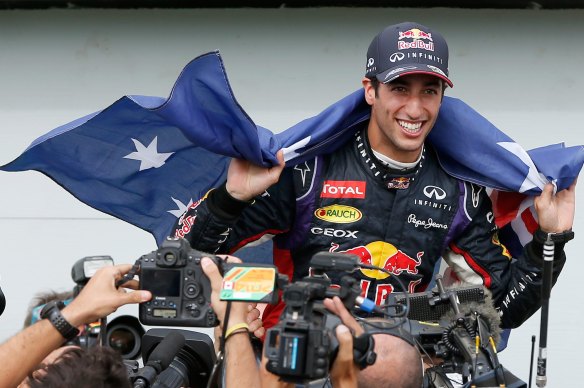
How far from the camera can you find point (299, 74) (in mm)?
4363

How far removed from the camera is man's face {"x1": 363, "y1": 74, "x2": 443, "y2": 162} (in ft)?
9.80

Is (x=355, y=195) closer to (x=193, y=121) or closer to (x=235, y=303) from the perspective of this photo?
(x=193, y=121)

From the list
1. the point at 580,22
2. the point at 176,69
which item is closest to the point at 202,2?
the point at 176,69

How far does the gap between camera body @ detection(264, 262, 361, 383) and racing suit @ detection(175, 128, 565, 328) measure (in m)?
0.81

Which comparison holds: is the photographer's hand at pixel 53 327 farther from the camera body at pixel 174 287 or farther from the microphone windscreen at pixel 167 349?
the microphone windscreen at pixel 167 349

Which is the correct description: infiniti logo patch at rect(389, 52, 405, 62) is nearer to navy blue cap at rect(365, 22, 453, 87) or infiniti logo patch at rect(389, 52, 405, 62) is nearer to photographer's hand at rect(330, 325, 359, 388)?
navy blue cap at rect(365, 22, 453, 87)

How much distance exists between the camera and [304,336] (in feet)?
7.07

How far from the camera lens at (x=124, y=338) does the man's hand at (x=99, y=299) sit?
44.9 inches

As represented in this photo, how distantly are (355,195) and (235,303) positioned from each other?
2.71 ft

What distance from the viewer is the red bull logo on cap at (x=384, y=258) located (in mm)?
3062

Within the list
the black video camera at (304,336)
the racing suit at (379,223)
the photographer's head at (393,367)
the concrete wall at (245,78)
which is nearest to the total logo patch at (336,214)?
the racing suit at (379,223)

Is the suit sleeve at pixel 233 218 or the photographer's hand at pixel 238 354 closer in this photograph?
the photographer's hand at pixel 238 354

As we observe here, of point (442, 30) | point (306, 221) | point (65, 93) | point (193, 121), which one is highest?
point (442, 30)

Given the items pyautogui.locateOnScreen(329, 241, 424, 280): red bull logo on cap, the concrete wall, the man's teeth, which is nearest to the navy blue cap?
the man's teeth
